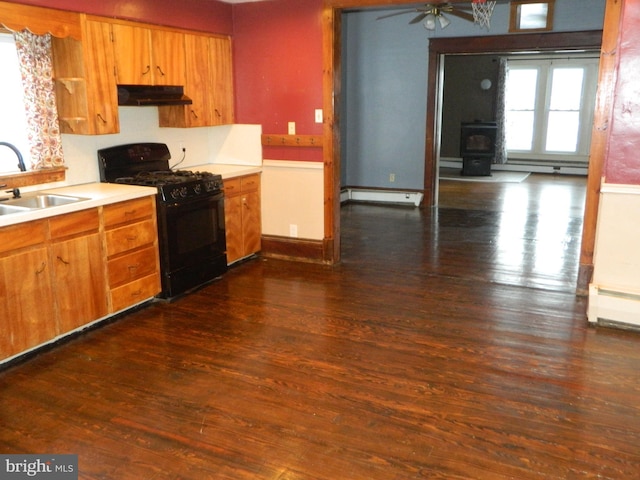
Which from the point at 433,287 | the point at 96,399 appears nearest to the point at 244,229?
the point at 433,287

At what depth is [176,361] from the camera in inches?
134

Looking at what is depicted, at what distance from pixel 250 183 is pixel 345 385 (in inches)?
110

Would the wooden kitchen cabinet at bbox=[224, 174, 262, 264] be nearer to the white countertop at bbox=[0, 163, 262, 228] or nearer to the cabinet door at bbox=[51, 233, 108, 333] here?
the white countertop at bbox=[0, 163, 262, 228]

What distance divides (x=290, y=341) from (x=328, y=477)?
1371 mm

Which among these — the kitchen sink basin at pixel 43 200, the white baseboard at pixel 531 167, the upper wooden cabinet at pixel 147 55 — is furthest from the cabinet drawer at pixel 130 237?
the white baseboard at pixel 531 167

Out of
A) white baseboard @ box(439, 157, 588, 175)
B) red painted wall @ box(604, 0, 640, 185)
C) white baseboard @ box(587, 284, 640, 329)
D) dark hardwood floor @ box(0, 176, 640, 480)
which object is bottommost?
dark hardwood floor @ box(0, 176, 640, 480)

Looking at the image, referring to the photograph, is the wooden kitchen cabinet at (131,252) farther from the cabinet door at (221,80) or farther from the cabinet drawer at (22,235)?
the cabinet door at (221,80)

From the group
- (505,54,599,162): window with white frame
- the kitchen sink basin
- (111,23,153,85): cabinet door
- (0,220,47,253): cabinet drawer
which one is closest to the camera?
(0,220,47,253): cabinet drawer

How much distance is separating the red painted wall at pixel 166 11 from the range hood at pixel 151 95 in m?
0.51

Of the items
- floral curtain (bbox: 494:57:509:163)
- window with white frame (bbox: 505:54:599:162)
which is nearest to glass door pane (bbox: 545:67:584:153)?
window with white frame (bbox: 505:54:599:162)

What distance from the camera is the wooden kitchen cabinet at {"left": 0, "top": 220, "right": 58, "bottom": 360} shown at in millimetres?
3191

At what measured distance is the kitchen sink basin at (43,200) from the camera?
12.1 ft

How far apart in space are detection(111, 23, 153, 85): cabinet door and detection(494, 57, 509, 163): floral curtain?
9.17 m

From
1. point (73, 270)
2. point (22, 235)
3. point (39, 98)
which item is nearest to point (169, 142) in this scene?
point (39, 98)
